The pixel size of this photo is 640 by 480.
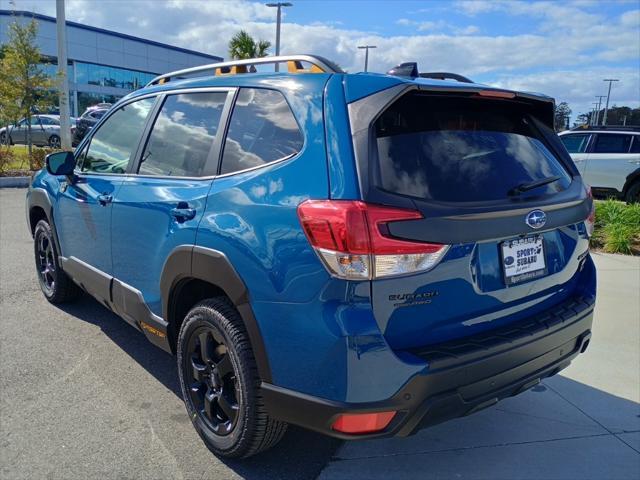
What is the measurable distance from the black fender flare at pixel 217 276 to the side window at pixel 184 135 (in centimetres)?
44

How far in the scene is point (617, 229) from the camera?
7.55 meters

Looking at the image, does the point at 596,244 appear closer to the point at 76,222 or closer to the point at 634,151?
the point at 634,151

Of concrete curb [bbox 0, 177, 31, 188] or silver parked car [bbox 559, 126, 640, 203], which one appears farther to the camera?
concrete curb [bbox 0, 177, 31, 188]

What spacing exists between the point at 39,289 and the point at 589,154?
37.0 feet

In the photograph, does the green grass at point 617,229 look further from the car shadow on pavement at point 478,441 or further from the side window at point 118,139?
the side window at point 118,139

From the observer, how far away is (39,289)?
5262 millimetres

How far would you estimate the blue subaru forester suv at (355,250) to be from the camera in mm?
1999

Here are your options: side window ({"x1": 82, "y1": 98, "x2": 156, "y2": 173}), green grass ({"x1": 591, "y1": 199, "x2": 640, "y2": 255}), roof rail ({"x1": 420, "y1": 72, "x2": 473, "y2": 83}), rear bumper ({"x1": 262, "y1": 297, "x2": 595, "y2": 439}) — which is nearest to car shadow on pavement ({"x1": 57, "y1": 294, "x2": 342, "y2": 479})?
rear bumper ({"x1": 262, "y1": 297, "x2": 595, "y2": 439})

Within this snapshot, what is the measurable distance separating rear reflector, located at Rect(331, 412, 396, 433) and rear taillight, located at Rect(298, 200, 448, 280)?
0.54m

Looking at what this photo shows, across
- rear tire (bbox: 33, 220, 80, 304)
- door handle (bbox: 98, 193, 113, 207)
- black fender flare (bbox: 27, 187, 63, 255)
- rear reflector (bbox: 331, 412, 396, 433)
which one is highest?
door handle (bbox: 98, 193, 113, 207)

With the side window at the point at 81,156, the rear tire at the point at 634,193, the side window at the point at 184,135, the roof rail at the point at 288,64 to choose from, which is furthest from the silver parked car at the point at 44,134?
the roof rail at the point at 288,64

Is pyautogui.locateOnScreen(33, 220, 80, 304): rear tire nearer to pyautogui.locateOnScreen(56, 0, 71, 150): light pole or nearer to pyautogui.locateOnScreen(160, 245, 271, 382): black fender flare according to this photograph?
pyautogui.locateOnScreen(160, 245, 271, 382): black fender flare

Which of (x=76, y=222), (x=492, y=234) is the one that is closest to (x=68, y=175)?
(x=76, y=222)

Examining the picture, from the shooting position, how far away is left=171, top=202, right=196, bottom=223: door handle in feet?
8.61
